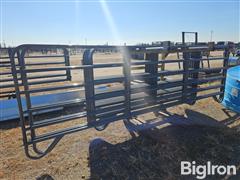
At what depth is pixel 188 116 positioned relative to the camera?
167 inches

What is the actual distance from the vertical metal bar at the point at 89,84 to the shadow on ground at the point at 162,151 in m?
0.68

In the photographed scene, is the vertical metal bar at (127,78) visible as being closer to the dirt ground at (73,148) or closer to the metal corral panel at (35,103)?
the dirt ground at (73,148)

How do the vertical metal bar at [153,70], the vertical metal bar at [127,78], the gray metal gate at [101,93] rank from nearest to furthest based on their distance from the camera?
the gray metal gate at [101,93]
the vertical metal bar at [127,78]
the vertical metal bar at [153,70]

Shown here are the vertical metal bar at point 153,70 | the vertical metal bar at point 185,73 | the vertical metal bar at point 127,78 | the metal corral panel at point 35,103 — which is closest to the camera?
the vertical metal bar at point 127,78

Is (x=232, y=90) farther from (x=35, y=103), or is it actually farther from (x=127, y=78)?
(x=35, y=103)

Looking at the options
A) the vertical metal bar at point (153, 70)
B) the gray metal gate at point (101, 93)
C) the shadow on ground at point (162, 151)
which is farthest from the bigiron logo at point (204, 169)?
the vertical metal bar at point (153, 70)

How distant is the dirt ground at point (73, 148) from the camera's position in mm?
2525

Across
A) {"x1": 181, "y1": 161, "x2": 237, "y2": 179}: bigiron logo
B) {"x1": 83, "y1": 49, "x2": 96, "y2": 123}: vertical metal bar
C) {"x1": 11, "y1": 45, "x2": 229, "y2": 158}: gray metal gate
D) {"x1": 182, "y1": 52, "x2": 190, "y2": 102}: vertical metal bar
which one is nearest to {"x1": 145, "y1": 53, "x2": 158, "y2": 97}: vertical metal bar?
{"x1": 11, "y1": 45, "x2": 229, "y2": 158}: gray metal gate

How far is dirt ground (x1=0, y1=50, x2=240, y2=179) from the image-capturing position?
2.53 meters

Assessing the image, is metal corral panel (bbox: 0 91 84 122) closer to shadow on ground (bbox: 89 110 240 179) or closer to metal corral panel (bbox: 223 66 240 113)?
shadow on ground (bbox: 89 110 240 179)

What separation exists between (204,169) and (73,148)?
2004 millimetres

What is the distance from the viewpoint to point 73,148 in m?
3.07

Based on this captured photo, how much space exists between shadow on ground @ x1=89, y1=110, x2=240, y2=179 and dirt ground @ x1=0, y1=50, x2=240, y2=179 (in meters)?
0.06

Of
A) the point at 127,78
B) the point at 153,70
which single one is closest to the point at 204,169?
the point at 127,78
